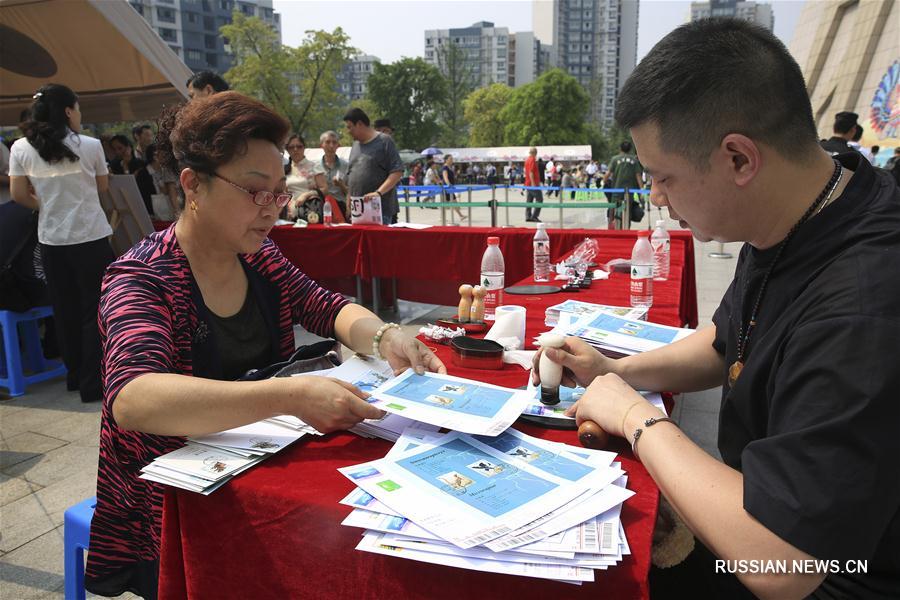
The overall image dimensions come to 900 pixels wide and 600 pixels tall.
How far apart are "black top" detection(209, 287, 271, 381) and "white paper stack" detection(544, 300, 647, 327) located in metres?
1.11

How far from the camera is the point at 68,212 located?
A: 4074 millimetres

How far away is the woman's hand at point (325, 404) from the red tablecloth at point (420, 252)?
3.38m

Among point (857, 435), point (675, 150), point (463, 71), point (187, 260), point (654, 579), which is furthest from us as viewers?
point (463, 71)

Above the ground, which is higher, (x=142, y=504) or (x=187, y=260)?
(x=187, y=260)

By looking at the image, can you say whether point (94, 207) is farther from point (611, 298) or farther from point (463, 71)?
point (463, 71)

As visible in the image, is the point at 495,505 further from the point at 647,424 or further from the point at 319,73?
the point at 319,73

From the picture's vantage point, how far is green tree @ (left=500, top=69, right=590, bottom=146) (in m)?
52.9

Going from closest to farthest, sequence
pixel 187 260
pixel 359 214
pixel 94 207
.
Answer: pixel 187 260 → pixel 94 207 → pixel 359 214

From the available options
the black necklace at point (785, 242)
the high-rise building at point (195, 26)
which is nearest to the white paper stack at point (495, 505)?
the black necklace at point (785, 242)

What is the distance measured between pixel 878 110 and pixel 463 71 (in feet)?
171

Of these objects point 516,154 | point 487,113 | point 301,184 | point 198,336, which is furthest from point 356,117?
point 487,113

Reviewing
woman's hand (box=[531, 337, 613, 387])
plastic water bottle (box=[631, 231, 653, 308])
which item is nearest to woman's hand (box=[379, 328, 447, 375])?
woman's hand (box=[531, 337, 613, 387])

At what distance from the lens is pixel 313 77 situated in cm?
3362

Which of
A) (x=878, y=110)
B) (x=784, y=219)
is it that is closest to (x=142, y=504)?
Answer: (x=784, y=219)
